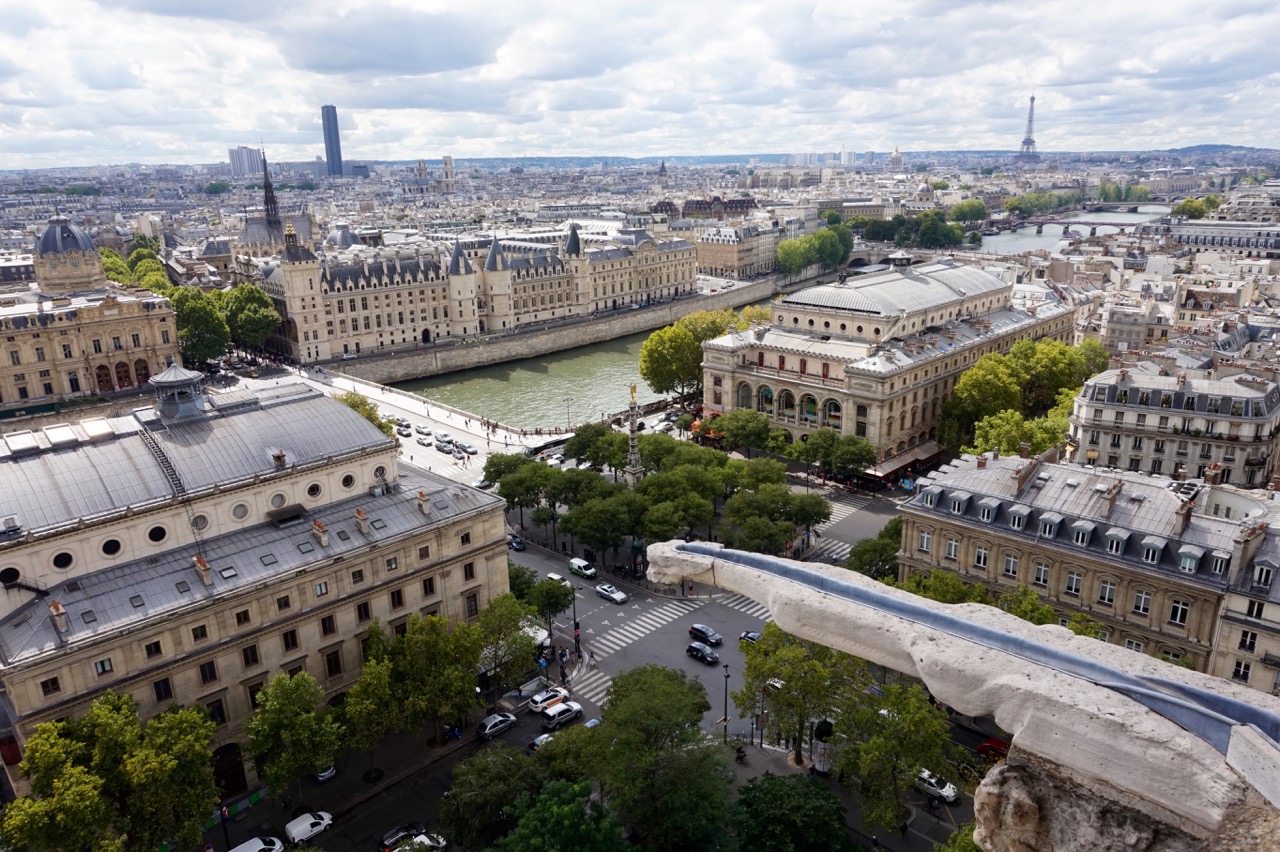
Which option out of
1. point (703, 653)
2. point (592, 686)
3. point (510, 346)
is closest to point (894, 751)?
point (703, 653)

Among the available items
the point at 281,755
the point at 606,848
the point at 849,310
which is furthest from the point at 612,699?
the point at 849,310

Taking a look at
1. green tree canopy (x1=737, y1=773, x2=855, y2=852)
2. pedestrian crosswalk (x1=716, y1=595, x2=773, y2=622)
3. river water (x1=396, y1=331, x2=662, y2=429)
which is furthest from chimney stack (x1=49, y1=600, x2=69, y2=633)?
river water (x1=396, y1=331, x2=662, y2=429)

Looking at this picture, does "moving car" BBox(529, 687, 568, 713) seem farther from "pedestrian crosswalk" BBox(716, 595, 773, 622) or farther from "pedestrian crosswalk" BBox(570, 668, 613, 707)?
"pedestrian crosswalk" BBox(716, 595, 773, 622)

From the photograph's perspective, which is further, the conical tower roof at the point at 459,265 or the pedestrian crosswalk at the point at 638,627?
the conical tower roof at the point at 459,265

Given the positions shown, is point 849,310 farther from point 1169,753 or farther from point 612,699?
point 1169,753

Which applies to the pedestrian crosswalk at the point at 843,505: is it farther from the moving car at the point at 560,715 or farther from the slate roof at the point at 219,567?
the slate roof at the point at 219,567

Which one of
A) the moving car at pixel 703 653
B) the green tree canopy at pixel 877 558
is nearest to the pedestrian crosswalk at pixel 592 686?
the moving car at pixel 703 653
